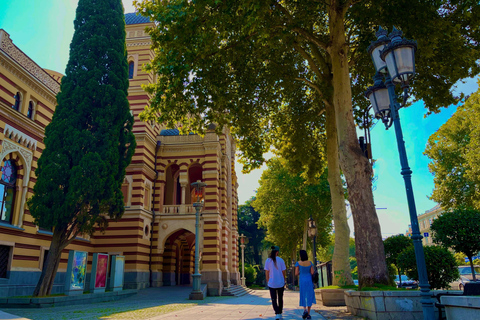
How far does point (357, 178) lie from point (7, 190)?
1494cm

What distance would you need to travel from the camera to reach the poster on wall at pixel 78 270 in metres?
14.5

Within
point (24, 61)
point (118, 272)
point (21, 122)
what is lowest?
point (118, 272)

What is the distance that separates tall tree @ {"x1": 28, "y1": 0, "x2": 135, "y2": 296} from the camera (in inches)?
583

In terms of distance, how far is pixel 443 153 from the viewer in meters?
30.5

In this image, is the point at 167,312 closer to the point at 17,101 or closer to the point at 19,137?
the point at 19,137

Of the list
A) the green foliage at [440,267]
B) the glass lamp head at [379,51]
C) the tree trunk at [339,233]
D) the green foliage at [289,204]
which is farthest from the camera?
the green foliage at [289,204]

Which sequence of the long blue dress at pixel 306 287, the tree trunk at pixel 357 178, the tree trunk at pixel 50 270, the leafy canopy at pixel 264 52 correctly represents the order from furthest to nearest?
the tree trunk at pixel 50 270 < the leafy canopy at pixel 264 52 < the tree trunk at pixel 357 178 < the long blue dress at pixel 306 287

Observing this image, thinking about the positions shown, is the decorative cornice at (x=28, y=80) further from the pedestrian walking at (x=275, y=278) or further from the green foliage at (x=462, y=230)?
the green foliage at (x=462, y=230)

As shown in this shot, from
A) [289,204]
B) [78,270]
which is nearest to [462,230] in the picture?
[78,270]

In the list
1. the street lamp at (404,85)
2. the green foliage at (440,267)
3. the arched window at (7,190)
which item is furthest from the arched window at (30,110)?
the green foliage at (440,267)

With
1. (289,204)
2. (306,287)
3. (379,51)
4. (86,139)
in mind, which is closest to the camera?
(379,51)

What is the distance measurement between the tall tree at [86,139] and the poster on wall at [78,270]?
0.69 meters

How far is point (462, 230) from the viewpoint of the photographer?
1605 centimetres

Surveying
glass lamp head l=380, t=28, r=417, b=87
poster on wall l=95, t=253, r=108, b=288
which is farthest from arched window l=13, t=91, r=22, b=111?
glass lamp head l=380, t=28, r=417, b=87
